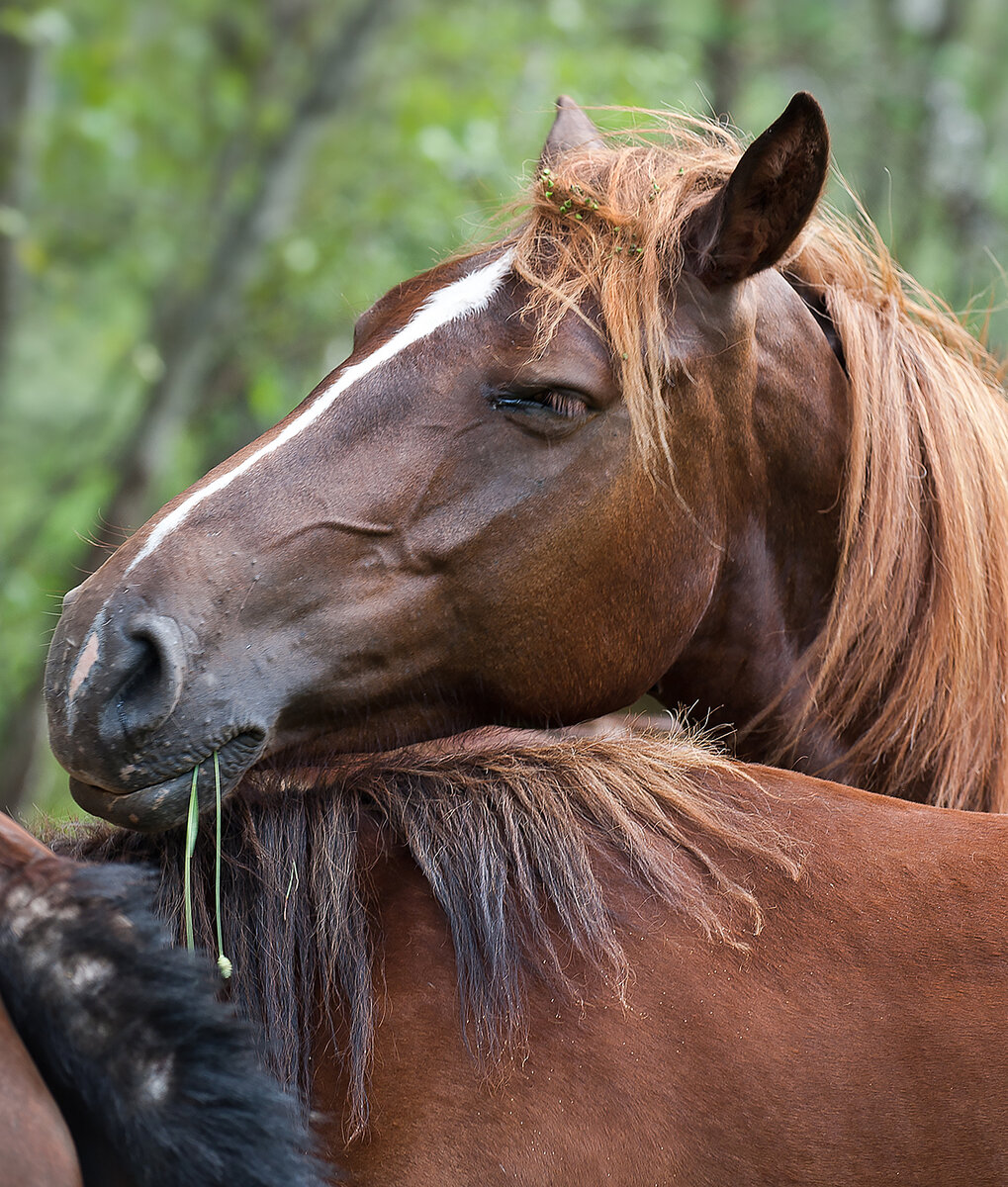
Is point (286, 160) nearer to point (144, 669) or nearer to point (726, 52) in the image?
point (726, 52)

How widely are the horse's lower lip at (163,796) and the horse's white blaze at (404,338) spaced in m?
0.42

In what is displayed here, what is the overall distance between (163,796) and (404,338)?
3.02 ft

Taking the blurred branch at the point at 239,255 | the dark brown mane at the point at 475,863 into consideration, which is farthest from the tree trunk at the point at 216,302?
the dark brown mane at the point at 475,863

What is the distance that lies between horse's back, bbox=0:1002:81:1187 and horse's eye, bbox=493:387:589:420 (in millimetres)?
1268

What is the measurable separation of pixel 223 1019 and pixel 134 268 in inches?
387

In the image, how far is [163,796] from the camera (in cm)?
168

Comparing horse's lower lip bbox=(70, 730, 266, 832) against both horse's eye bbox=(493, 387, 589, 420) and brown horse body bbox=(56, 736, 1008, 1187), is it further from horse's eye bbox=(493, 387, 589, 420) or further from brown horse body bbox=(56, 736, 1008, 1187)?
horse's eye bbox=(493, 387, 589, 420)

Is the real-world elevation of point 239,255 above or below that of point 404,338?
above

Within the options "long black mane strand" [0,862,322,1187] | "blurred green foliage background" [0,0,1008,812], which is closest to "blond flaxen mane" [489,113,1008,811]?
"long black mane strand" [0,862,322,1187]

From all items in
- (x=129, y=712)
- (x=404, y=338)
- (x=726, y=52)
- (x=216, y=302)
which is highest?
(x=726, y=52)

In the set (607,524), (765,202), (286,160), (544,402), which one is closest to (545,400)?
(544,402)

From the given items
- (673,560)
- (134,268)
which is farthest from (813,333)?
(134,268)

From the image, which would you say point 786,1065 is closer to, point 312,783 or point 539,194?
point 312,783

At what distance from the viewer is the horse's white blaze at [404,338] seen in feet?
6.21
